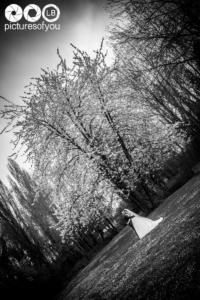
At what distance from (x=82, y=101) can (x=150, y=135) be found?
146 inches

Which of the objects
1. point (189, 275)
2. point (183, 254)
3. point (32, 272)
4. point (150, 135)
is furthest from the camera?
point (32, 272)

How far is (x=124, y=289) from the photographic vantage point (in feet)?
14.1

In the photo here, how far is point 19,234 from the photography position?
828 inches

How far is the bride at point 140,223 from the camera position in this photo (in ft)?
24.9

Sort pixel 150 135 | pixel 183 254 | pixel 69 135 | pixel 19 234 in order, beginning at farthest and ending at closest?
1. pixel 19 234
2. pixel 150 135
3. pixel 69 135
4. pixel 183 254

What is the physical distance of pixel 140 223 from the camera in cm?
773

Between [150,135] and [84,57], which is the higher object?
[84,57]

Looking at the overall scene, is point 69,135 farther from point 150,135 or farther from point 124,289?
point 124,289

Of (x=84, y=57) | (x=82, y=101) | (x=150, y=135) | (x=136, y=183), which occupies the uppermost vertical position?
(x=84, y=57)

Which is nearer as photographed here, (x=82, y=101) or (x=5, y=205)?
(x=82, y=101)

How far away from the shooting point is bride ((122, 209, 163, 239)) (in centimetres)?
758

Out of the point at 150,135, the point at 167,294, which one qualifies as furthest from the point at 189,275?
the point at 150,135

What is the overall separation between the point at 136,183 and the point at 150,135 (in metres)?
2.46

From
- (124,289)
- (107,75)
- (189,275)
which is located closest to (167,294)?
(189,275)
